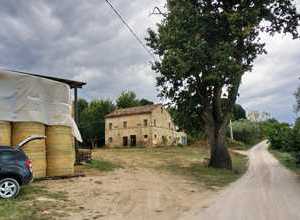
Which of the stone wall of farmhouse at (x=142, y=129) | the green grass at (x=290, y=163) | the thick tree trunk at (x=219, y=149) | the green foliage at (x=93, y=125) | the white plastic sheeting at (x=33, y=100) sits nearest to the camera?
the white plastic sheeting at (x=33, y=100)

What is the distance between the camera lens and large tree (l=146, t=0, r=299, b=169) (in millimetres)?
23500

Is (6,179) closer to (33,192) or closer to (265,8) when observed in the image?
(33,192)

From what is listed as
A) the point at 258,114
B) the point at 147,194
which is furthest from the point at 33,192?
the point at 258,114

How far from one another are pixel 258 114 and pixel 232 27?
365ft

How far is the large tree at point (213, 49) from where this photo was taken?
23500mm

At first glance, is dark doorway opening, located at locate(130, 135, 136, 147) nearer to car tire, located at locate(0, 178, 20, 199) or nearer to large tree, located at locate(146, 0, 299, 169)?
large tree, located at locate(146, 0, 299, 169)

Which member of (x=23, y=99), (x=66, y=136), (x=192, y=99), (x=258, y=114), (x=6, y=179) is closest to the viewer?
(x=6, y=179)

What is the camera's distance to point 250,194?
13.9 m

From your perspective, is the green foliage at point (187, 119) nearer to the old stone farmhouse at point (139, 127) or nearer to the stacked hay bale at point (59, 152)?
the stacked hay bale at point (59, 152)

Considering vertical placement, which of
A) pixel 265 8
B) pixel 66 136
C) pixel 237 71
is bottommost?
pixel 66 136

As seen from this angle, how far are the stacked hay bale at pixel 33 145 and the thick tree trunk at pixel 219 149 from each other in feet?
47.7

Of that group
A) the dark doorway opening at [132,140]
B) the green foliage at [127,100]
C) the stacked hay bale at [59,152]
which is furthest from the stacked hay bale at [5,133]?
the green foliage at [127,100]

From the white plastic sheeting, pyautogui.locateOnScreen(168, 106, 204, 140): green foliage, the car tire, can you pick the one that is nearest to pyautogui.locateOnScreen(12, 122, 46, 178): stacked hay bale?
the white plastic sheeting

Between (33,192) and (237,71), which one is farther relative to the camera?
(237,71)
